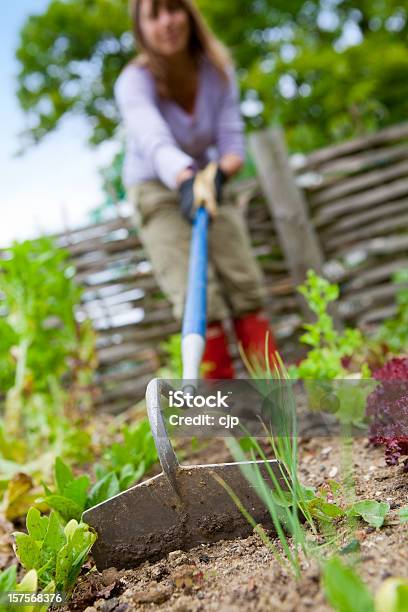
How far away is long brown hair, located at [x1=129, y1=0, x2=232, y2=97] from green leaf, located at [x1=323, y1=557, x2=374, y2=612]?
2422 mm

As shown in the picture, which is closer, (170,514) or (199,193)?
(170,514)

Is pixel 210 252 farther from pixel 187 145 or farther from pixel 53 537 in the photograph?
pixel 53 537

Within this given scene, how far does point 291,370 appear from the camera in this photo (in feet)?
5.12

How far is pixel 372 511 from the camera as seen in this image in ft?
2.80

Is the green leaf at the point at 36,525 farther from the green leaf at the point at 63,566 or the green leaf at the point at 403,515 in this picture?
the green leaf at the point at 403,515

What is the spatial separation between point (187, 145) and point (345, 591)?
2392mm

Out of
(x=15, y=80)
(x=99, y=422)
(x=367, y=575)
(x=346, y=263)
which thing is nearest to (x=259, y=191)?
(x=346, y=263)

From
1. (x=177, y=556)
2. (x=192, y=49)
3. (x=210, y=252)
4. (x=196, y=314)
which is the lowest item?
(x=177, y=556)

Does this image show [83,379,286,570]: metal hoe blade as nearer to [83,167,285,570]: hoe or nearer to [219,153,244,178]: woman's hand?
[83,167,285,570]: hoe

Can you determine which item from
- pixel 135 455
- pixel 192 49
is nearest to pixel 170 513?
pixel 135 455

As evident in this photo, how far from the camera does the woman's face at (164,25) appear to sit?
2.42 metres

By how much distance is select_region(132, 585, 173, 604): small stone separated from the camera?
0.80 metres

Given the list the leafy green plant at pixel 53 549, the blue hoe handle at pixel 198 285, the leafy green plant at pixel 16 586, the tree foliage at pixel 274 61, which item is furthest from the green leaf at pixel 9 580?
the tree foliage at pixel 274 61

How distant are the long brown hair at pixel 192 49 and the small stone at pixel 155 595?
2.28 metres
